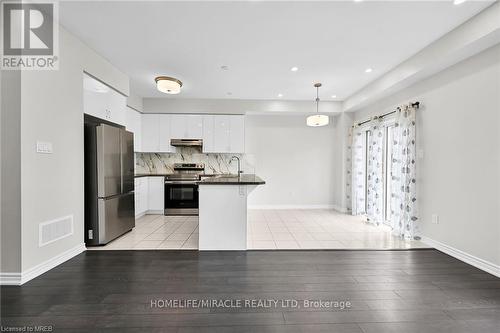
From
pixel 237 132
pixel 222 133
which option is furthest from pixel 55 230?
pixel 237 132

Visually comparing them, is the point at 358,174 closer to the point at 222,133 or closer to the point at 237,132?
the point at 237,132

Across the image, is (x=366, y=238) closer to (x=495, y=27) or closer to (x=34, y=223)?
(x=495, y=27)

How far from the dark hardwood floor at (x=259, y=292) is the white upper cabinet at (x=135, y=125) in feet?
9.63

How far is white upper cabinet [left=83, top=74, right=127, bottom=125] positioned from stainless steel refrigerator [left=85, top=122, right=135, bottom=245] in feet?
0.84

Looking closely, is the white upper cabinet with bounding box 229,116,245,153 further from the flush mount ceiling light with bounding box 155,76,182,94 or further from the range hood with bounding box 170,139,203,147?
the flush mount ceiling light with bounding box 155,76,182,94

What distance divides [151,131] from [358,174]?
5.11 meters

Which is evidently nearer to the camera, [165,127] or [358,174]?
[358,174]

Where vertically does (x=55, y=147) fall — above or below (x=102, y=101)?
below

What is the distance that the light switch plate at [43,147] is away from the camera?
7.80 feet

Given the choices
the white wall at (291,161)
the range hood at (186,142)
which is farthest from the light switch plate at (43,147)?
the white wall at (291,161)

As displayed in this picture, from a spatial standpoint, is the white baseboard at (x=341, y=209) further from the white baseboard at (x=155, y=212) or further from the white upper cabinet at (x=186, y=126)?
the white baseboard at (x=155, y=212)

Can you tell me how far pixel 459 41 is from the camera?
8.38 ft

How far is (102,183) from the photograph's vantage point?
3199 mm

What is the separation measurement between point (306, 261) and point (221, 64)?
311cm
